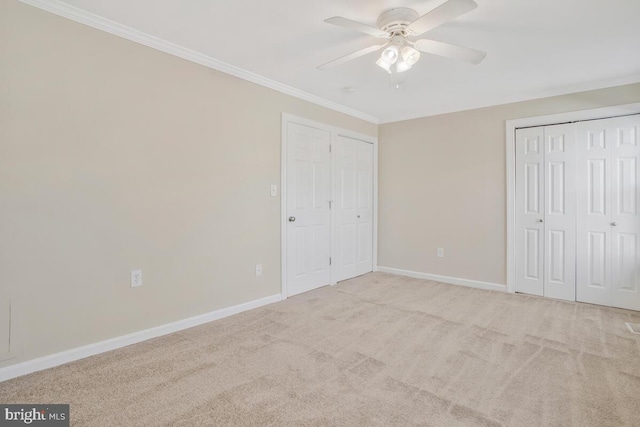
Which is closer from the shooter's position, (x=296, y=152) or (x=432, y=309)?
(x=432, y=309)

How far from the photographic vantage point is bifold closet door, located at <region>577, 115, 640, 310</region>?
10.7ft

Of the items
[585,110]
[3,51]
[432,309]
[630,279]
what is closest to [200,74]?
[3,51]

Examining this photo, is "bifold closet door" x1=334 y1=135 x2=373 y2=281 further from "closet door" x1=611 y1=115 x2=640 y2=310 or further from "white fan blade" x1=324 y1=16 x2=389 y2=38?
"closet door" x1=611 y1=115 x2=640 y2=310

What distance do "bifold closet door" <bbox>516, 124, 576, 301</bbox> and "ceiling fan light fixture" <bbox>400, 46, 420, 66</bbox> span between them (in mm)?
2332

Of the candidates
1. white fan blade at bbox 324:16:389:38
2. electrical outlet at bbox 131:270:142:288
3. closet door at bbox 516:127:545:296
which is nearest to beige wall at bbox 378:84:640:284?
closet door at bbox 516:127:545:296

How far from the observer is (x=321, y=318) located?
3.05 metres

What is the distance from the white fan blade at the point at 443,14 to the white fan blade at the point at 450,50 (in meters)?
0.12

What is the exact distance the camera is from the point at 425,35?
2490mm

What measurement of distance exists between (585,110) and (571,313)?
215 cm

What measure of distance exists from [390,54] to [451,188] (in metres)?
2.61

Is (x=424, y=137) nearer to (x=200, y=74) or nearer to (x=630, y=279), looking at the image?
(x=630, y=279)

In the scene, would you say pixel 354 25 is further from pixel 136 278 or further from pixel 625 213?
pixel 625 213

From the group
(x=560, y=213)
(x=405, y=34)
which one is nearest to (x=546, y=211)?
(x=560, y=213)

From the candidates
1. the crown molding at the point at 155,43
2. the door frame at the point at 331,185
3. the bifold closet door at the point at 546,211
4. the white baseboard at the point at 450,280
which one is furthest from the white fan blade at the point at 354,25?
the white baseboard at the point at 450,280
